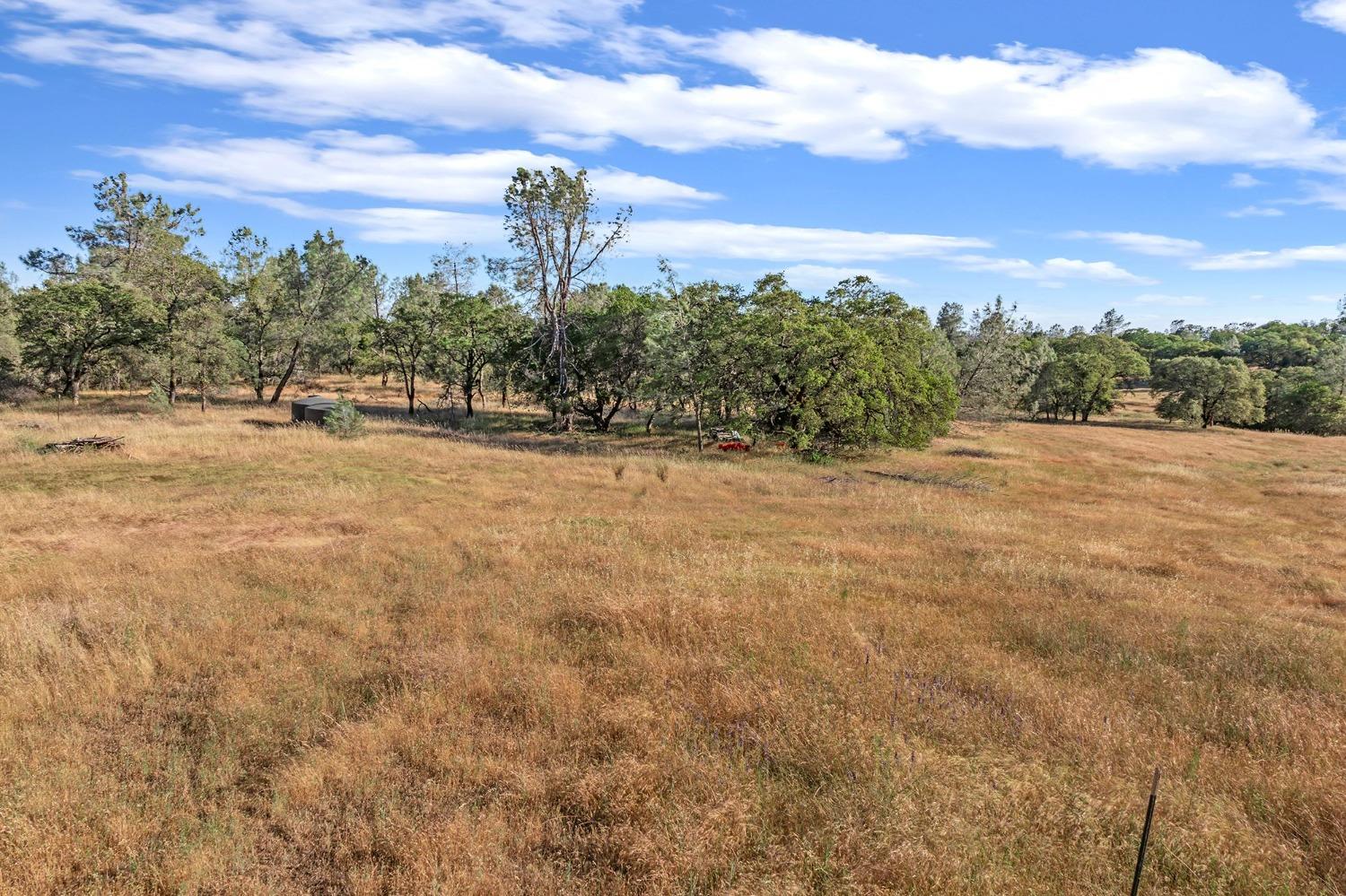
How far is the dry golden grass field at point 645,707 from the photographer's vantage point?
15.1 ft

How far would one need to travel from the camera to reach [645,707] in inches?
260

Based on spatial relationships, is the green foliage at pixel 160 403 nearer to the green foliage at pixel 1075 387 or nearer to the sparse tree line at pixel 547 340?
the sparse tree line at pixel 547 340

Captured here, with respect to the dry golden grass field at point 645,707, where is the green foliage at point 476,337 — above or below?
above

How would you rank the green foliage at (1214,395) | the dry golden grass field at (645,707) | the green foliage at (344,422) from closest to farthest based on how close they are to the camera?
the dry golden grass field at (645,707) → the green foliage at (344,422) → the green foliage at (1214,395)

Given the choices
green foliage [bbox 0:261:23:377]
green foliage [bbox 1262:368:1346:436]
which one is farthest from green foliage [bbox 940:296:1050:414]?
green foliage [bbox 0:261:23:377]

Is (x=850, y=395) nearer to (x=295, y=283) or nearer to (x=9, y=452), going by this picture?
(x=9, y=452)

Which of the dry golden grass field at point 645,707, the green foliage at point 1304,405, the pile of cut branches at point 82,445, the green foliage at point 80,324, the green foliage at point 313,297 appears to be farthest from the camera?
the green foliage at point 1304,405

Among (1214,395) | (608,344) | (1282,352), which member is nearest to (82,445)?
(608,344)

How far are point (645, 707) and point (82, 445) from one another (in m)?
27.6

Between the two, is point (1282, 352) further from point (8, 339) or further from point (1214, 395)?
point (8, 339)

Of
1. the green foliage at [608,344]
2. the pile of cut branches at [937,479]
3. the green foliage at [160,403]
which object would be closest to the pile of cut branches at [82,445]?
the green foliage at [160,403]

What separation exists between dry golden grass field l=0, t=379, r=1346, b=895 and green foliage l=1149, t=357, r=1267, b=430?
215ft

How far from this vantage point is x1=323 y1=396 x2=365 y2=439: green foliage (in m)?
29.5

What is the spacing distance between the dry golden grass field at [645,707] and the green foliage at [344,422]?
13.6 meters
